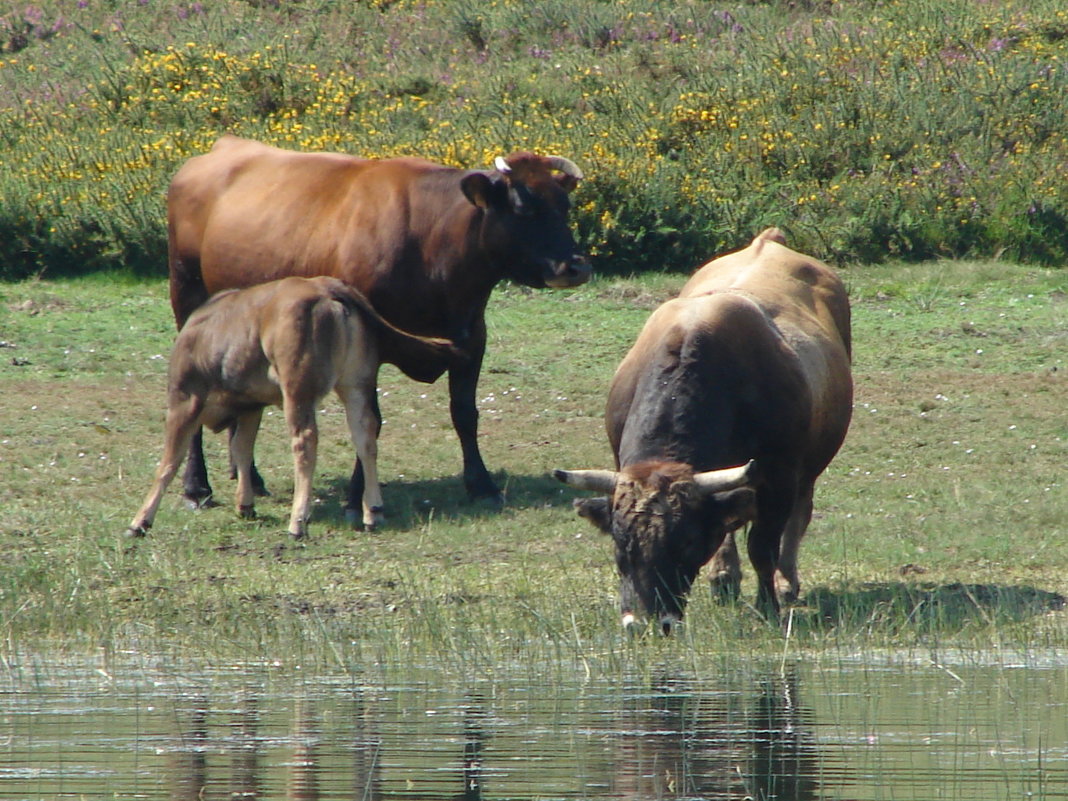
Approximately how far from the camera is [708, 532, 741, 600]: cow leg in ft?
29.6

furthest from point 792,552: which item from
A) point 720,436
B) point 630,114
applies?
point 630,114

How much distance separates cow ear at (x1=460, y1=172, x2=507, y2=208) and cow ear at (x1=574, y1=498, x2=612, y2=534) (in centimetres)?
389

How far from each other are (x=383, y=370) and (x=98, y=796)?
9.34m

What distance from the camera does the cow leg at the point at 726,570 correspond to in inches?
355

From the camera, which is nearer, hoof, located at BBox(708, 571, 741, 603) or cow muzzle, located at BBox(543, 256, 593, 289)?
hoof, located at BBox(708, 571, 741, 603)

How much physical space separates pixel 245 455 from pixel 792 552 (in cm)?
353

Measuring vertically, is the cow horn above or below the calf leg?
above

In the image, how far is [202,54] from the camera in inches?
921

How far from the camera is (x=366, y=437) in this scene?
10.7 m

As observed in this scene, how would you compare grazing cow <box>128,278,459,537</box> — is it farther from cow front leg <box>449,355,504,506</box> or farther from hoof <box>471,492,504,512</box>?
hoof <box>471,492,504,512</box>

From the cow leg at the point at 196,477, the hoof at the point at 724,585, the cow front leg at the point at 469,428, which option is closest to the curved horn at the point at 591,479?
the hoof at the point at 724,585

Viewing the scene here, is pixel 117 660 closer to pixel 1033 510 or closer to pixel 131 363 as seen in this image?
pixel 1033 510

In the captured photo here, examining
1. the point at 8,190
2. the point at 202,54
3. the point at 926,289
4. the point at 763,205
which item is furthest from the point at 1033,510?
the point at 202,54

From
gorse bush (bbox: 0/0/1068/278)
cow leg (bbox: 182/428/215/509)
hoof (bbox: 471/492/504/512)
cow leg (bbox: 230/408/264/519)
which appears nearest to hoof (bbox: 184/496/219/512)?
cow leg (bbox: 182/428/215/509)
